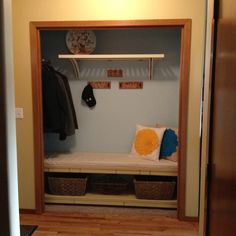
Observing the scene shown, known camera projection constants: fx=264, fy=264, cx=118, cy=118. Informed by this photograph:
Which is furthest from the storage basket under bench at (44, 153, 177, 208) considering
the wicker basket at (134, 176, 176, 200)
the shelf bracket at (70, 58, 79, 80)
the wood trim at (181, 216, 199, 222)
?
the shelf bracket at (70, 58, 79, 80)

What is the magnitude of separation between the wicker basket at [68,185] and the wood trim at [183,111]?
1116 mm

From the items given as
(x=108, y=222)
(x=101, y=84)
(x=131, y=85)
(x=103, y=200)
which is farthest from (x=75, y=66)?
(x=108, y=222)

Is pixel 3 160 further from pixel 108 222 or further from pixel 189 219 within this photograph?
pixel 189 219

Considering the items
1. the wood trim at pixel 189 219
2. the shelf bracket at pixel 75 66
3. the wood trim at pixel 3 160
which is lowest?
the wood trim at pixel 189 219

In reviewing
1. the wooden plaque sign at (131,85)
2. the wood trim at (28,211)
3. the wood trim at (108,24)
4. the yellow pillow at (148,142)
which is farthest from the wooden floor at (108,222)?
the wood trim at (108,24)

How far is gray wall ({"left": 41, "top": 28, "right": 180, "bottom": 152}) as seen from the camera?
11.4 feet

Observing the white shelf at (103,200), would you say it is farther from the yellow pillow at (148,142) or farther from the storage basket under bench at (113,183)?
the yellow pillow at (148,142)

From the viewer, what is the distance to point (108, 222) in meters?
2.79

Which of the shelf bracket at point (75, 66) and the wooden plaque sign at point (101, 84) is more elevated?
the shelf bracket at point (75, 66)

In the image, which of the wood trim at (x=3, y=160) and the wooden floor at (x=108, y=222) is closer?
the wood trim at (x=3, y=160)

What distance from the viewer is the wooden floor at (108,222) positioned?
2592 mm

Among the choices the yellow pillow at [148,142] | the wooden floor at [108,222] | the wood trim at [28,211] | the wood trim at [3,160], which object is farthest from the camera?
the yellow pillow at [148,142]

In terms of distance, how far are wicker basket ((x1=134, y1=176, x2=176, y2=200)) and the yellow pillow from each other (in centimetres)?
30

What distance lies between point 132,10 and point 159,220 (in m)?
2.20
